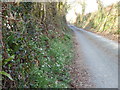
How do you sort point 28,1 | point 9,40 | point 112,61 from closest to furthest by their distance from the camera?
point 9,40
point 28,1
point 112,61

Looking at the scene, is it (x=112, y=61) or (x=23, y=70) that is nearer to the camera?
(x=23, y=70)

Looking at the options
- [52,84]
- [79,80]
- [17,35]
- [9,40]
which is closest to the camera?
[9,40]

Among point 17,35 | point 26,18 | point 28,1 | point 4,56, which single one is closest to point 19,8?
point 26,18

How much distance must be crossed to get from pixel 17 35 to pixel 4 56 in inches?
30.7

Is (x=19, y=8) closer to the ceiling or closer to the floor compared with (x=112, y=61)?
closer to the ceiling

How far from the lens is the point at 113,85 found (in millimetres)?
4031

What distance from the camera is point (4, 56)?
2.51 metres

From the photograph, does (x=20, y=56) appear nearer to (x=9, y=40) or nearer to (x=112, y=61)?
(x=9, y=40)

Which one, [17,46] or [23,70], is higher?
[17,46]

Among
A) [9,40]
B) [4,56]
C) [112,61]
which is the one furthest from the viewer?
[112,61]

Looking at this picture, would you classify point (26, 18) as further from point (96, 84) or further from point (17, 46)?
point (96, 84)

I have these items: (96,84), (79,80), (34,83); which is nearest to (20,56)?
(34,83)

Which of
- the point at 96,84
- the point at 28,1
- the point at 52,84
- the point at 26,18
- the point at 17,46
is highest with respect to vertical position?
the point at 28,1

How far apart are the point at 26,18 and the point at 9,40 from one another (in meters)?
1.98
